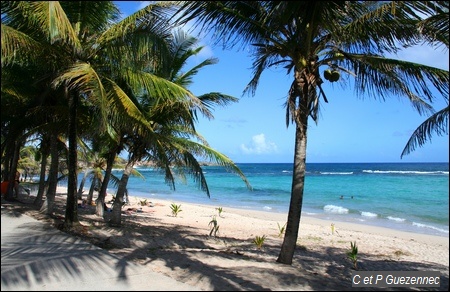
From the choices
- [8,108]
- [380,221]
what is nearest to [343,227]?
[380,221]

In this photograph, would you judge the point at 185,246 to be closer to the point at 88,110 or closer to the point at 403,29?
the point at 88,110

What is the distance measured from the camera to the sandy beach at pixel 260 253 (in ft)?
15.6

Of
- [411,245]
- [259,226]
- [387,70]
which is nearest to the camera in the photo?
[387,70]

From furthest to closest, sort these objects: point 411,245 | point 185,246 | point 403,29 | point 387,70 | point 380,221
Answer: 1. point 380,221
2. point 411,245
3. point 185,246
4. point 387,70
5. point 403,29

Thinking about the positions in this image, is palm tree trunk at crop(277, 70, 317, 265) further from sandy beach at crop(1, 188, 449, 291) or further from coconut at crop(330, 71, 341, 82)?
sandy beach at crop(1, 188, 449, 291)

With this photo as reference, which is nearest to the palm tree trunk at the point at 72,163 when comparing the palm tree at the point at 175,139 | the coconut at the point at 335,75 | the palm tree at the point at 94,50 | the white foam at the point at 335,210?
the palm tree at the point at 94,50

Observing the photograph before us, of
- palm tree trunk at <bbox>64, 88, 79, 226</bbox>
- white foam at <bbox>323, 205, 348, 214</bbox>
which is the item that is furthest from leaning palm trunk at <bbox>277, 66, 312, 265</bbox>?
white foam at <bbox>323, 205, 348, 214</bbox>

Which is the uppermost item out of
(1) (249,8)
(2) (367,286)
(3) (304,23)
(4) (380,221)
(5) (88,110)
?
(1) (249,8)

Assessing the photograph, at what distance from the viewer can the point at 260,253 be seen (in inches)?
330

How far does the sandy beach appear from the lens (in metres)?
4.75

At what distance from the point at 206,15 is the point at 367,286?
427 centimetres

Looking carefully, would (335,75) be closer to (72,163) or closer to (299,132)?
(299,132)

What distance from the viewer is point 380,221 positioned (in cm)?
1805

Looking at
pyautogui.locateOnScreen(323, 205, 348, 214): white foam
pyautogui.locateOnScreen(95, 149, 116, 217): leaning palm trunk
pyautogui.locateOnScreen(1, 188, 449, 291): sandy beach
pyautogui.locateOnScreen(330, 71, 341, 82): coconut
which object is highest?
pyautogui.locateOnScreen(330, 71, 341, 82): coconut
